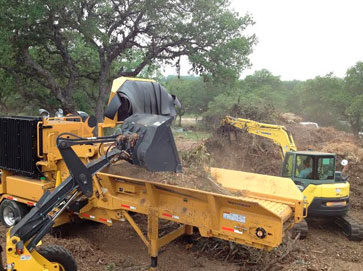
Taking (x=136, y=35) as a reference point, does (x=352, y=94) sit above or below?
below

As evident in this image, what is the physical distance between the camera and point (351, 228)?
8.15 meters

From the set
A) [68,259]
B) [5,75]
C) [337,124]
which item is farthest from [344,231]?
[337,124]

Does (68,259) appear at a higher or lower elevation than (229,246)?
higher

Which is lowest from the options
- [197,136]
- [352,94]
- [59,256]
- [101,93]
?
[59,256]

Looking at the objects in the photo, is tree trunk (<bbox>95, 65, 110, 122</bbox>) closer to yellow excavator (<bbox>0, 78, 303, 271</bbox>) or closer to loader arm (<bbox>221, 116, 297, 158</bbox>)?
loader arm (<bbox>221, 116, 297, 158</bbox>)

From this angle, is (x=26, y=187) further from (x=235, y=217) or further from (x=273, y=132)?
(x=273, y=132)

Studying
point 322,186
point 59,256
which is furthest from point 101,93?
point 59,256

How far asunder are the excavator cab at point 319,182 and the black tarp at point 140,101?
373 cm

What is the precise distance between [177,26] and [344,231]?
10.5 m

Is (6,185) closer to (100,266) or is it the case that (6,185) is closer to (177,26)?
(100,266)

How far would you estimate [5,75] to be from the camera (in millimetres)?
15719

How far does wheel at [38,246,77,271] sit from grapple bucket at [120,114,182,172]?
4.79 feet

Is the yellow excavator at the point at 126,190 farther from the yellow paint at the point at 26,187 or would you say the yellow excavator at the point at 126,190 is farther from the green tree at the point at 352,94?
the green tree at the point at 352,94

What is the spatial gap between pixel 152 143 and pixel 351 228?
232 inches
